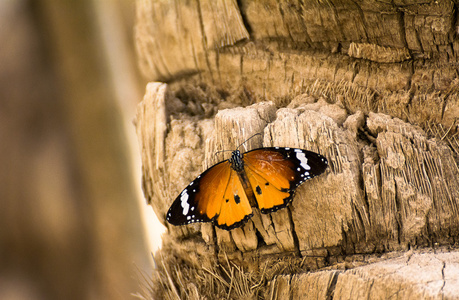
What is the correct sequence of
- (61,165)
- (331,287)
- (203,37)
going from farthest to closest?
(61,165) → (203,37) → (331,287)

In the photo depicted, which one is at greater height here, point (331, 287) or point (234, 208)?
point (234, 208)

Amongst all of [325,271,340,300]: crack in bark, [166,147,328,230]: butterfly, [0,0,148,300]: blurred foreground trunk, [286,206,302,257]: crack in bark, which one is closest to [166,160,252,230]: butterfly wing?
[166,147,328,230]: butterfly

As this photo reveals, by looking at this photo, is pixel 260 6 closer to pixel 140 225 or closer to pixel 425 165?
pixel 425 165

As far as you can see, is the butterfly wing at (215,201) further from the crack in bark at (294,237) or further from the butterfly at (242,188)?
the crack in bark at (294,237)

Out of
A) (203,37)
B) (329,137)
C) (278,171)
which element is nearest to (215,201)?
(278,171)

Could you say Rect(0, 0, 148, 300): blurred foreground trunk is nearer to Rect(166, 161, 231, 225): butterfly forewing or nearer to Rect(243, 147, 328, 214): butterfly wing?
Rect(166, 161, 231, 225): butterfly forewing

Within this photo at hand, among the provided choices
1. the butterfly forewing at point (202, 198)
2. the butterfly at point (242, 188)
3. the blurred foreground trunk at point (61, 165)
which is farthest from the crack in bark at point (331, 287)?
the blurred foreground trunk at point (61, 165)

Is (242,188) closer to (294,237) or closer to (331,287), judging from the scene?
(294,237)

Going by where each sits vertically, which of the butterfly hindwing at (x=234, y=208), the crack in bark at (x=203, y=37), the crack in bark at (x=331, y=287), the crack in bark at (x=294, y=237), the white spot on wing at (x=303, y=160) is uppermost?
the crack in bark at (x=203, y=37)
